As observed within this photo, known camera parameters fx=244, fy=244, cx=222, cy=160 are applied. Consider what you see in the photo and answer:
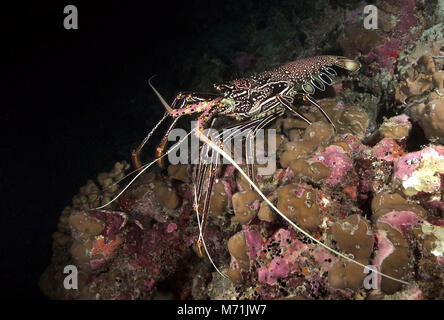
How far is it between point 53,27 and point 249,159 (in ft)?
43.9

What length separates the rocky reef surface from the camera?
180 cm

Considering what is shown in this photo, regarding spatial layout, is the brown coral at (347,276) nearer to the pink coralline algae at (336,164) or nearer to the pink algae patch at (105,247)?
the pink coralline algae at (336,164)

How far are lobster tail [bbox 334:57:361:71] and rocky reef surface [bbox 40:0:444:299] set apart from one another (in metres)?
0.18

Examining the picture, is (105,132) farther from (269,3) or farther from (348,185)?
(348,185)

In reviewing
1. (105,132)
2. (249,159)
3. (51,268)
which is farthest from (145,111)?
(249,159)

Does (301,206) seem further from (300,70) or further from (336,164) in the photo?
(300,70)

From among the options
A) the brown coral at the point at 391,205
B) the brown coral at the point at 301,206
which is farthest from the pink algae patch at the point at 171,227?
the brown coral at the point at 391,205

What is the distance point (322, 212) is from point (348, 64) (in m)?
3.39

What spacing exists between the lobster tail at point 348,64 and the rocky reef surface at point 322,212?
177mm

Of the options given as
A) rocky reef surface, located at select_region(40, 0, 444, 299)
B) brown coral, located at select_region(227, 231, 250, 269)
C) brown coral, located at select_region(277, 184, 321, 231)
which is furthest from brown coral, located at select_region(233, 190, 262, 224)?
brown coral, located at select_region(277, 184, 321, 231)

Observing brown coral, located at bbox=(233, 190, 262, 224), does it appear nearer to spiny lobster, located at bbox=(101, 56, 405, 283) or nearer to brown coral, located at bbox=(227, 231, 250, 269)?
brown coral, located at bbox=(227, 231, 250, 269)

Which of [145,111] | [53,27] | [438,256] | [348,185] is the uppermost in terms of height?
[53,27]

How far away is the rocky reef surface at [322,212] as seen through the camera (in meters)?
1.80

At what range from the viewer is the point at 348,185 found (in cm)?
226
